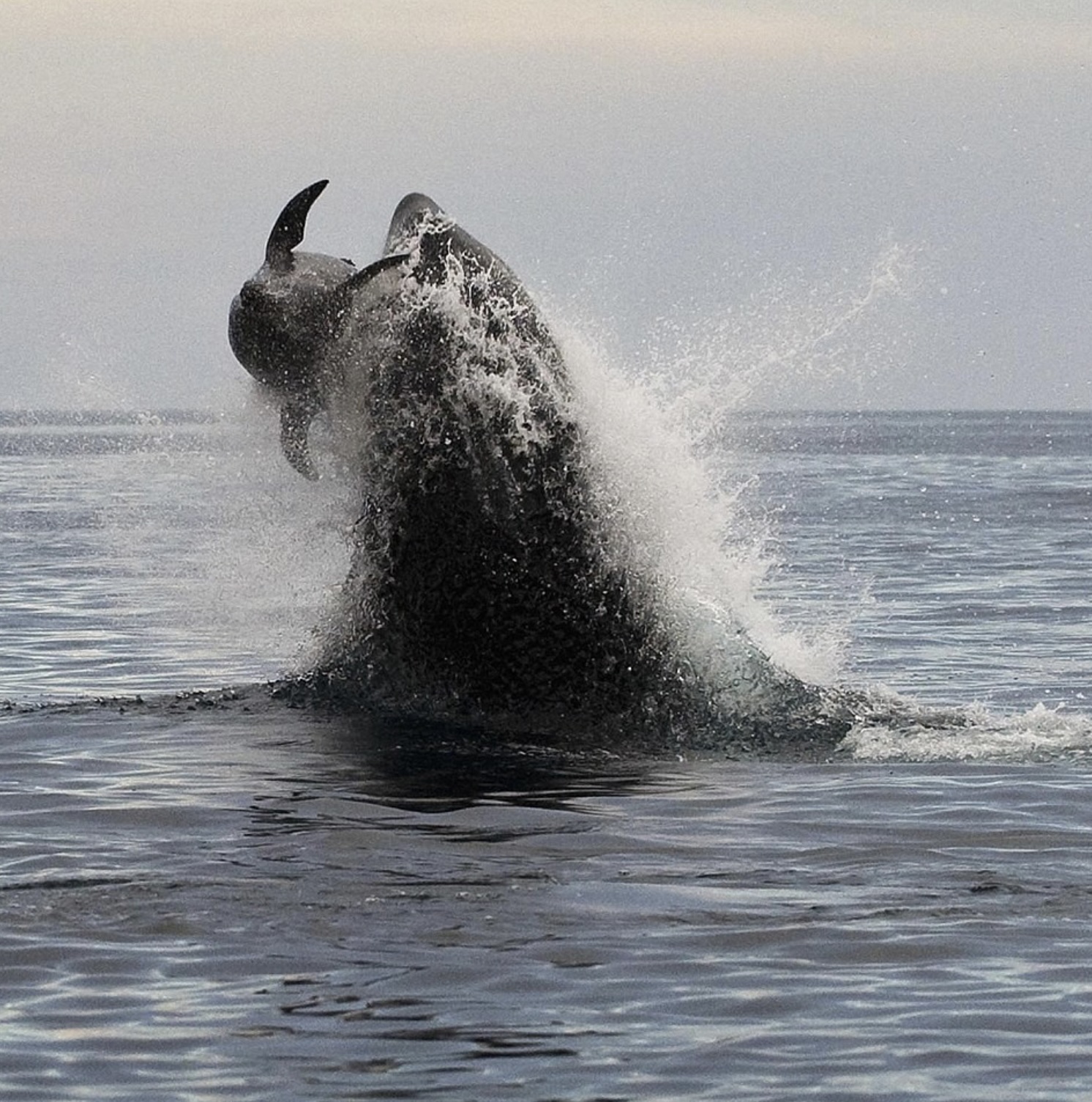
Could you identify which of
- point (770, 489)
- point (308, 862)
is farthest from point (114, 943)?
point (770, 489)

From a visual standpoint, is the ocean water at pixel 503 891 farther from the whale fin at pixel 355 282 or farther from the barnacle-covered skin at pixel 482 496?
the whale fin at pixel 355 282

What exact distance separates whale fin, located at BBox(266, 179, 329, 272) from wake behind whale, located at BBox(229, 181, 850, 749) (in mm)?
12

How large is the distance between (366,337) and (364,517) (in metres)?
1.05

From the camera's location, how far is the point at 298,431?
12875 millimetres

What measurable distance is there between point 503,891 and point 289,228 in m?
5.12

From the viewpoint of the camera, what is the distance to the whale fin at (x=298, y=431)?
1286 cm

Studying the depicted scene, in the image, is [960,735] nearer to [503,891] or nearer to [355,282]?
[355,282]

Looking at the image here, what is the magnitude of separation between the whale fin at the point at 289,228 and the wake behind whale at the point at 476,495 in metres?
0.01

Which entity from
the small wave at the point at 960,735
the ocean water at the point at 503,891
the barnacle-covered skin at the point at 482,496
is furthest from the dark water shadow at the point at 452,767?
the small wave at the point at 960,735

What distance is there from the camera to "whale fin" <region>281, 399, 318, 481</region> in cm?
1286

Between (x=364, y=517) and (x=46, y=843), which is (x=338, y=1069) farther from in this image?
(x=364, y=517)

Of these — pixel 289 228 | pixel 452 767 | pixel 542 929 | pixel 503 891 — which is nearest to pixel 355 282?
pixel 289 228

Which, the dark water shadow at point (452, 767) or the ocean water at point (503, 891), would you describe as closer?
the ocean water at point (503, 891)

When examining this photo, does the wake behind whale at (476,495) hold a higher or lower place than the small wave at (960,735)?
higher
